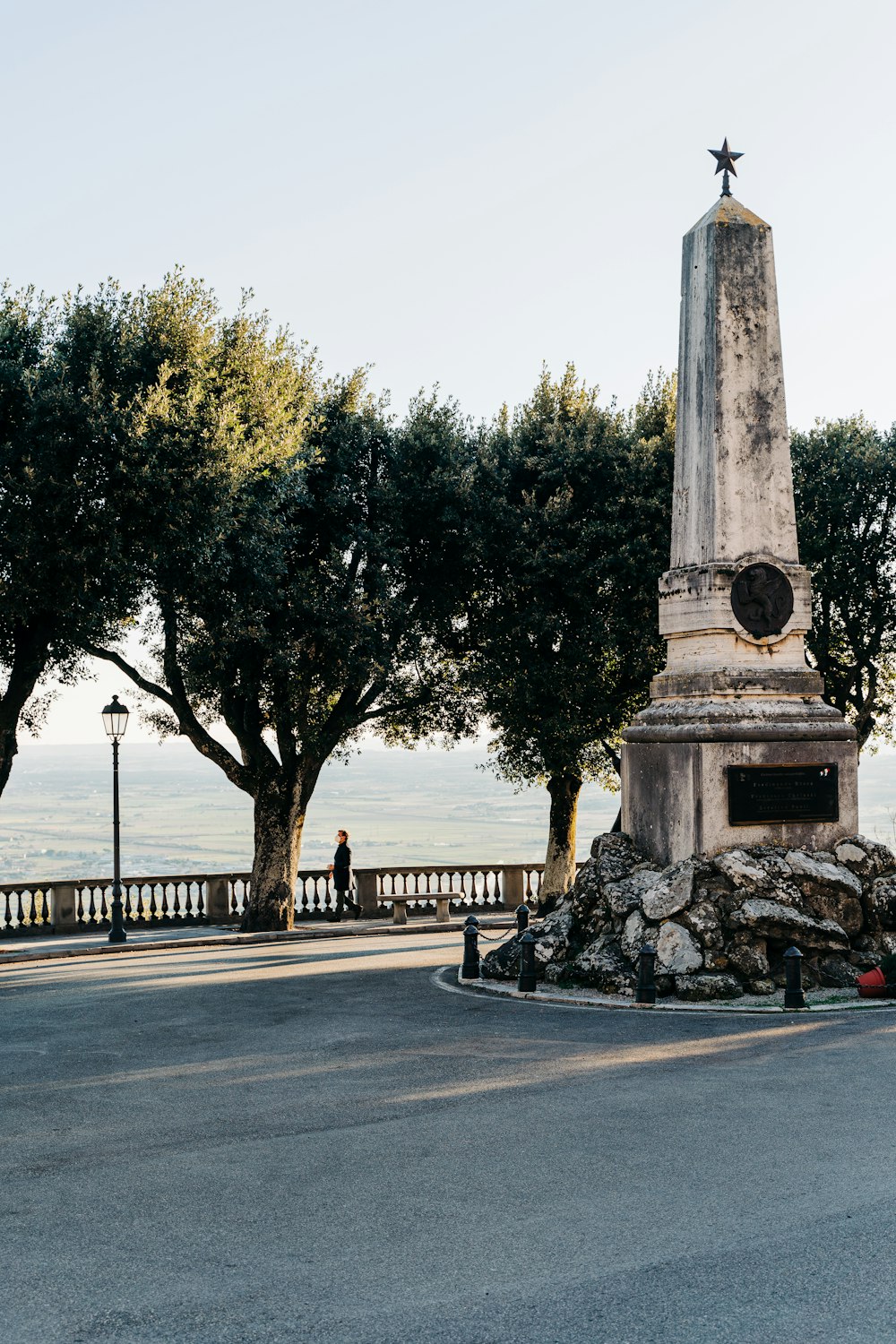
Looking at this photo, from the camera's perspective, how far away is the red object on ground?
14.4m

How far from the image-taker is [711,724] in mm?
16453

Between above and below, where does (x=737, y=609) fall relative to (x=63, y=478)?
below

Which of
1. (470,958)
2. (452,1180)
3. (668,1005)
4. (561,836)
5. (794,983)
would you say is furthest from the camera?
(561,836)

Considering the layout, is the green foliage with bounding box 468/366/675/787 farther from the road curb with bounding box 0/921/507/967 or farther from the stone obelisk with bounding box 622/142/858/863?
the stone obelisk with bounding box 622/142/858/863

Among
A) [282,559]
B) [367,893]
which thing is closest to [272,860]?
[367,893]

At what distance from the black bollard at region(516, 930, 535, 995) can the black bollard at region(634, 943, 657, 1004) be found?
4.82 feet

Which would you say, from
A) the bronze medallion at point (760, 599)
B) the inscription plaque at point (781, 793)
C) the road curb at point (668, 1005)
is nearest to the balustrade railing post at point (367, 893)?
the road curb at point (668, 1005)

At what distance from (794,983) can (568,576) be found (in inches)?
541

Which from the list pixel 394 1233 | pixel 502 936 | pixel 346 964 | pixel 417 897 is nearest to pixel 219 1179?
pixel 394 1233

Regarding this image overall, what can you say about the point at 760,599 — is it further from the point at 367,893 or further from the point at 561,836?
the point at 367,893

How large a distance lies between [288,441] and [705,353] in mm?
9277

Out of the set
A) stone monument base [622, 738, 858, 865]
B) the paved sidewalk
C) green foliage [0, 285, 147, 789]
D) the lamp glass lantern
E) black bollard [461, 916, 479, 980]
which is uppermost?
green foliage [0, 285, 147, 789]

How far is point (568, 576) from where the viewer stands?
26.6m

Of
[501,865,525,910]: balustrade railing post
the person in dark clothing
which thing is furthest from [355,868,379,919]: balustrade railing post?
[501,865,525,910]: balustrade railing post
